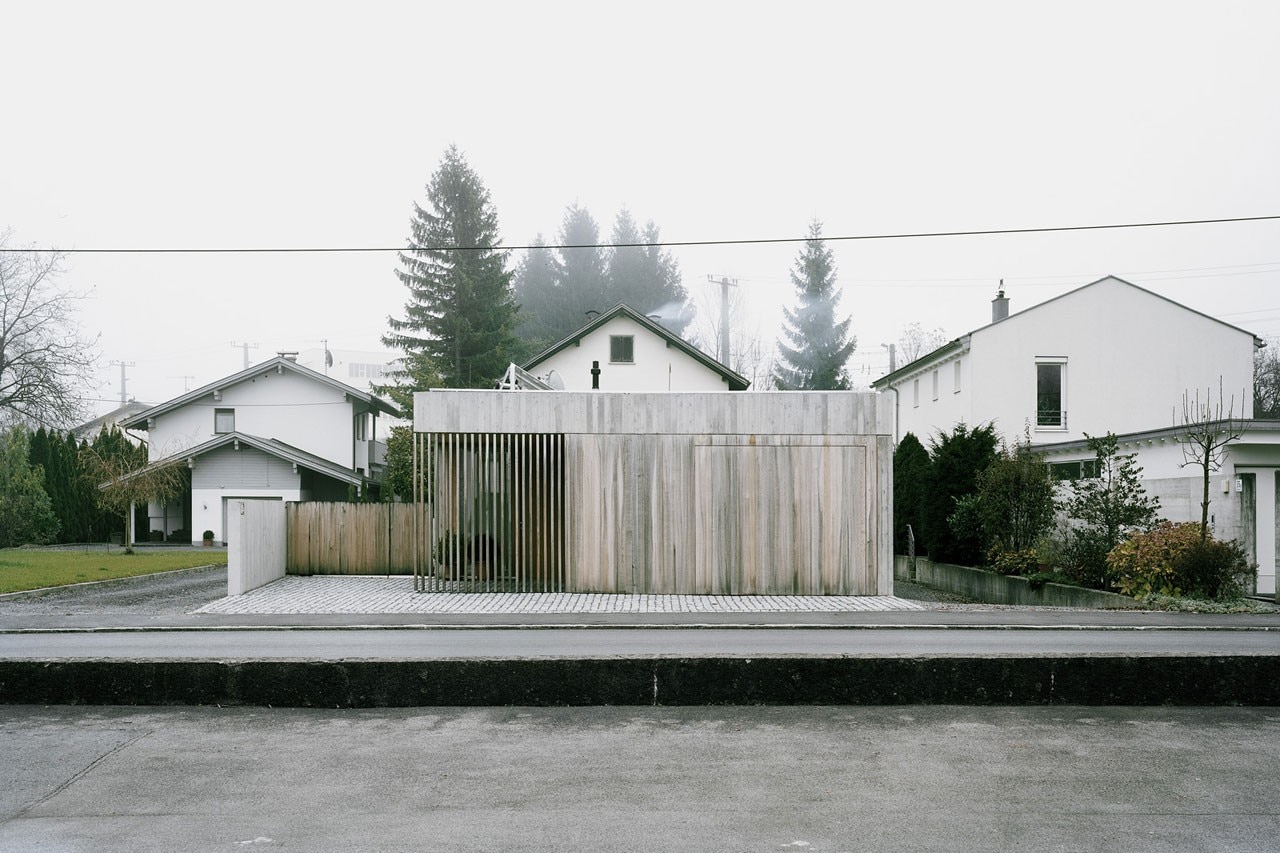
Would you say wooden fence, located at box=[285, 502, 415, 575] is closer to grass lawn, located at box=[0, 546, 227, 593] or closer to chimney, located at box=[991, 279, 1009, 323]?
grass lawn, located at box=[0, 546, 227, 593]

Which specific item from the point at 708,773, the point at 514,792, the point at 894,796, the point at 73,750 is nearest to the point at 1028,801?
the point at 894,796

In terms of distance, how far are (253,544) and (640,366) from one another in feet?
69.2

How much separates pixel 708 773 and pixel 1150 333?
2864 centimetres

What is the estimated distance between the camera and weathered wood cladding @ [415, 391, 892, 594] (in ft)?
61.4

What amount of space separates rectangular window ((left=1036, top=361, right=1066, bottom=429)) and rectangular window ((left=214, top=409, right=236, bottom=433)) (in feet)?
101

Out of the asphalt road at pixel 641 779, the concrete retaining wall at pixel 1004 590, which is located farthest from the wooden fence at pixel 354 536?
the asphalt road at pixel 641 779

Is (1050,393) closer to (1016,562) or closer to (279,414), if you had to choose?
(1016,562)

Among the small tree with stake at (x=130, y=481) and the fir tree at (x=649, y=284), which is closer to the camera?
the small tree with stake at (x=130, y=481)

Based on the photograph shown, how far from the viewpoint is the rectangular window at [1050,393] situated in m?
30.7

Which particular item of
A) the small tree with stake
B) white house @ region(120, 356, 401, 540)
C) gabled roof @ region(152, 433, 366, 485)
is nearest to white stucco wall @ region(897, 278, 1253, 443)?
gabled roof @ region(152, 433, 366, 485)

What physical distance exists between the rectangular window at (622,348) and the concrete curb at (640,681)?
3083cm

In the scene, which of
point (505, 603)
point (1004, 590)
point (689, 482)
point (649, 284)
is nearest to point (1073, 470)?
point (1004, 590)

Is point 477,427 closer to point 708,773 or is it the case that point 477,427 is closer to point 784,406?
point 784,406

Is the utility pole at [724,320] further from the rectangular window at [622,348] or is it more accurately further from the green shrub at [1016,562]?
the green shrub at [1016,562]
